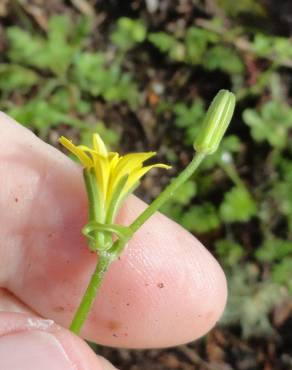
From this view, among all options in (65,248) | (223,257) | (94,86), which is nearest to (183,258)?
(65,248)

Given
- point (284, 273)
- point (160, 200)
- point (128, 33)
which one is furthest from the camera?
point (128, 33)

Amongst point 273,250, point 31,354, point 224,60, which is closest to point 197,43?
point 224,60

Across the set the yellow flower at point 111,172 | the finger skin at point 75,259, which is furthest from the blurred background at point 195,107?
the yellow flower at point 111,172

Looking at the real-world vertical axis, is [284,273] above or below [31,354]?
below

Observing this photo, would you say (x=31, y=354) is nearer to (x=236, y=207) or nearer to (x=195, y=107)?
(x=236, y=207)

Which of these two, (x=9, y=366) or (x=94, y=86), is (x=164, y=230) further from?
(x=94, y=86)

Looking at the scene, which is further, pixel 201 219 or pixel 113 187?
pixel 201 219

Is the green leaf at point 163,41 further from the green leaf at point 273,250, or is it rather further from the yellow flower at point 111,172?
the yellow flower at point 111,172
